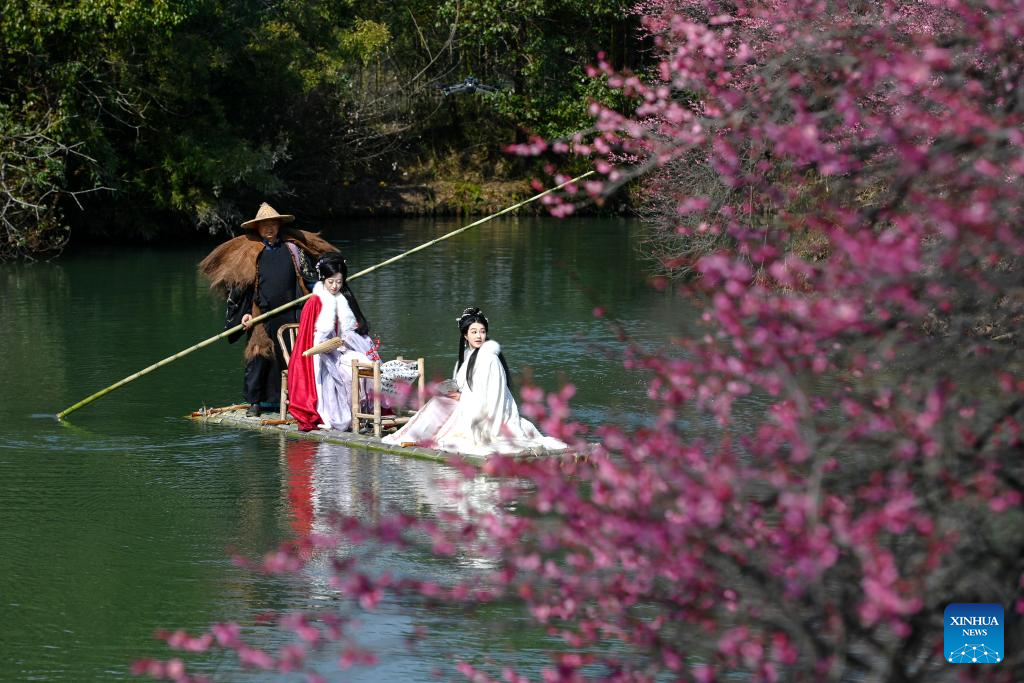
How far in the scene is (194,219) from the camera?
3472 cm

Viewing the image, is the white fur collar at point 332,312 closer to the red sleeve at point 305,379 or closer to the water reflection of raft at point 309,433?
the red sleeve at point 305,379

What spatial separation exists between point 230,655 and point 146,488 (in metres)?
3.95

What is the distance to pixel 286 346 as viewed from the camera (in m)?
14.3

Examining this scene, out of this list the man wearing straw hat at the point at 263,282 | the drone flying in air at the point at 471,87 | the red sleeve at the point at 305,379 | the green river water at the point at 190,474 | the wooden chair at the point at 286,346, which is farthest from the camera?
the drone flying in air at the point at 471,87

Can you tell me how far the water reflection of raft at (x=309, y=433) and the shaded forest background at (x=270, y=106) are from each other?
14.0m

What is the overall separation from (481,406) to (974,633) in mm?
7610

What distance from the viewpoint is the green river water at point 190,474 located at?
809 centimetres

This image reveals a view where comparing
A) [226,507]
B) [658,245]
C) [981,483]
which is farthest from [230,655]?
[658,245]

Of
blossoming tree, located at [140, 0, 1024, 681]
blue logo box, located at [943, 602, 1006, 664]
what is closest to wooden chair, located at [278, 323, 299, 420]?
blossoming tree, located at [140, 0, 1024, 681]

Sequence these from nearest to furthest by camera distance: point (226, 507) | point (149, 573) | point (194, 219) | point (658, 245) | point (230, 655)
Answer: point (230, 655), point (149, 573), point (226, 507), point (658, 245), point (194, 219)

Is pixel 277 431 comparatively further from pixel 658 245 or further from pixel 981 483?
pixel 658 245

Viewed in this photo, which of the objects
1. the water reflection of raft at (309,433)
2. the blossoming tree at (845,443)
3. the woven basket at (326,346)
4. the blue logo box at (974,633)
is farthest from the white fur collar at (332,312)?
the blue logo box at (974,633)

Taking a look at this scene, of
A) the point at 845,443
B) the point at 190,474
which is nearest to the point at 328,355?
the point at 190,474

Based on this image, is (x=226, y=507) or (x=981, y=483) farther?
(x=226, y=507)
